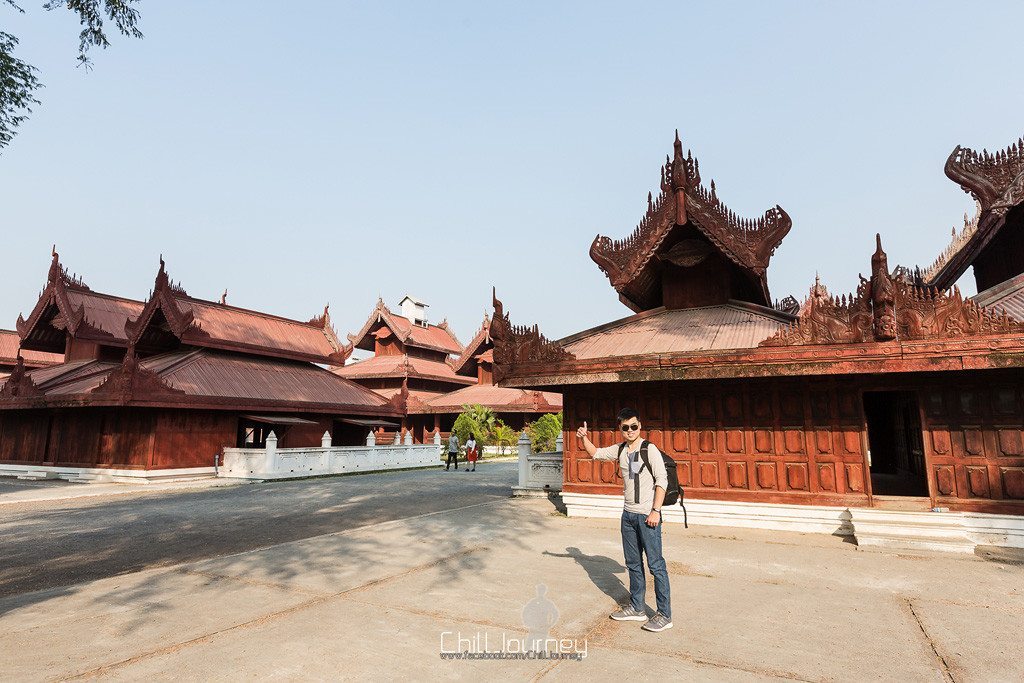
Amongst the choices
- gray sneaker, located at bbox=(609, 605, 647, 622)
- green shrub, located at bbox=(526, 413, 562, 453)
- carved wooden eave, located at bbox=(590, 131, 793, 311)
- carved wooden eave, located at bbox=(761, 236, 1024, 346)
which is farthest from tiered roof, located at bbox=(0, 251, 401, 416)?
carved wooden eave, located at bbox=(761, 236, 1024, 346)

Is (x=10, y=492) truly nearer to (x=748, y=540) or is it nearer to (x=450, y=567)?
(x=450, y=567)

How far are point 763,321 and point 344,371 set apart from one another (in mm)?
33733

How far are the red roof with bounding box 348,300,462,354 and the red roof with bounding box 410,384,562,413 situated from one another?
577 cm

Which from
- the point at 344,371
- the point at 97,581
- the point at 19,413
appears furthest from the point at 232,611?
the point at 344,371

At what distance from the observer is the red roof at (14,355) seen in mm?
33375

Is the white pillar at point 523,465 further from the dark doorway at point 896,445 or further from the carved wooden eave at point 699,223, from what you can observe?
the dark doorway at point 896,445

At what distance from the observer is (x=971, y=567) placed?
22.2 feet

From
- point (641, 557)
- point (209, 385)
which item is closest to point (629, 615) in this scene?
point (641, 557)

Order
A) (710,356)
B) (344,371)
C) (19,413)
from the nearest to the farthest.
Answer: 1. (710,356)
2. (19,413)
3. (344,371)

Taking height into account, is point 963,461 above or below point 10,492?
above

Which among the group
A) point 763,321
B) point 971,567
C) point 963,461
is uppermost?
point 763,321

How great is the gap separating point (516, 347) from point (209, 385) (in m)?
14.8

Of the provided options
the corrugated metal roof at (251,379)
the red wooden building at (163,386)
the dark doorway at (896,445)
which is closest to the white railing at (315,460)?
the red wooden building at (163,386)

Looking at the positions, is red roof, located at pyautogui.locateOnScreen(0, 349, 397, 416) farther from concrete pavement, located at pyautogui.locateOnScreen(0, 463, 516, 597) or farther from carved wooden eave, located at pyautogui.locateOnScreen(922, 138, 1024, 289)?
carved wooden eave, located at pyautogui.locateOnScreen(922, 138, 1024, 289)
